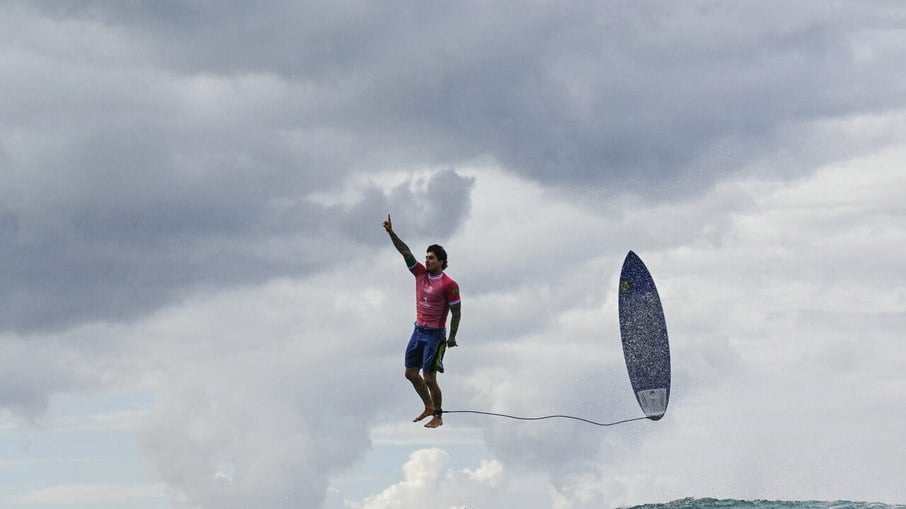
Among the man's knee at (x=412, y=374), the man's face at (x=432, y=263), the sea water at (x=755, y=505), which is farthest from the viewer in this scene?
the sea water at (x=755, y=505)

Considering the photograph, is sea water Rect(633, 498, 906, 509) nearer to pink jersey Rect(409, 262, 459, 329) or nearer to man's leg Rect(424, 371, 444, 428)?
man's leg Rect(424, 371, 444, 428)

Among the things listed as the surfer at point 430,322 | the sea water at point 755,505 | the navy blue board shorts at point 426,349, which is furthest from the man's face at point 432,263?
the sea water at point 755,505

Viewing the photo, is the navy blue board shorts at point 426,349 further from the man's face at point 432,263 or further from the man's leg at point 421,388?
the man's face at point 432,263

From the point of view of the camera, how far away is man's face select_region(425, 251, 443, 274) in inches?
778

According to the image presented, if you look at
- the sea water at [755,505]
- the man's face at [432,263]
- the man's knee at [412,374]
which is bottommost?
the sea water at [755,505]

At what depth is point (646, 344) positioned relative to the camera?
24641 millimetres

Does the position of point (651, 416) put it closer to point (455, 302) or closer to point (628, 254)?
point (628, 254)

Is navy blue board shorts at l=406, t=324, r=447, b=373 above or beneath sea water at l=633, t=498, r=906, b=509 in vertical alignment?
above

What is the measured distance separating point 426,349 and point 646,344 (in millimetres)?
7024

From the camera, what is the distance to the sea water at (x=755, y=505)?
74.2ft

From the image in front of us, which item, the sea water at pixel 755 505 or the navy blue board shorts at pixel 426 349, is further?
the sea water at pixel 755 505

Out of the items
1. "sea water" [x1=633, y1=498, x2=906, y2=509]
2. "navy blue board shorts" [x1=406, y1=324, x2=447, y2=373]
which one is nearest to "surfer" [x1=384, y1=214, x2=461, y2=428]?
"navy blue board shorts" [x1=406, y1=324, x2=447, y2=373]

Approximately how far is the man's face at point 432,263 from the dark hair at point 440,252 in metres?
0.08

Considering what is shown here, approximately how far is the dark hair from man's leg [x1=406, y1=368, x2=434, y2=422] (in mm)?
2570
